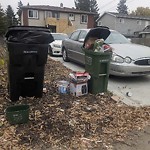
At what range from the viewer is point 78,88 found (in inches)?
207

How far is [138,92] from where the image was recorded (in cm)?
602

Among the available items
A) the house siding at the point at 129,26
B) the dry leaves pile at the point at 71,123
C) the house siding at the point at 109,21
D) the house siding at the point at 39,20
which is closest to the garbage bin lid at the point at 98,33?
the dry leaves pile at the point at 71,123

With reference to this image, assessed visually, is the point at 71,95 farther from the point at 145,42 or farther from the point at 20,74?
the point at 145,42

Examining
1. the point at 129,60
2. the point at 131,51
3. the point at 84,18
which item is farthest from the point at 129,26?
the point at 129,60

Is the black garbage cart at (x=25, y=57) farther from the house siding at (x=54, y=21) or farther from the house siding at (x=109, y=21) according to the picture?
the house siding at (x=109, y=21)

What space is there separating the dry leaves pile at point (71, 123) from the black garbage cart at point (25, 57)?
0.29 m

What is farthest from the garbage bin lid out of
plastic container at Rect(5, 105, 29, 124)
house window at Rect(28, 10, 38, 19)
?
house window at Rect(28, 10, 38, 19)

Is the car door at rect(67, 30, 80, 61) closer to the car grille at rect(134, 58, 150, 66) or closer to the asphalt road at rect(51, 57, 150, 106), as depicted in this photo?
the asphalt road at rect(51, 57, 150, 106)

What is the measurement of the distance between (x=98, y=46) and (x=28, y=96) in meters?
1.91

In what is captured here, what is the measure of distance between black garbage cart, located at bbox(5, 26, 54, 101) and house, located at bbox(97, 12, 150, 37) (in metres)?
39.9

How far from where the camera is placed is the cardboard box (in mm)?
5219

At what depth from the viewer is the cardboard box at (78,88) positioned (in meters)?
5.22

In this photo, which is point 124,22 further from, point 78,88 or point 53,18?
point 78,88

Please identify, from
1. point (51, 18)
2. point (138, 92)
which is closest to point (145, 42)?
point (51, 18)
